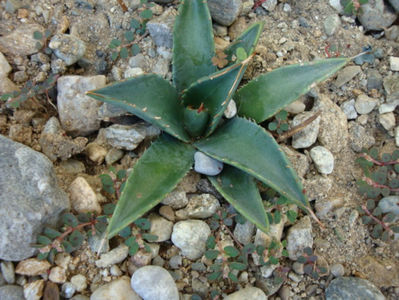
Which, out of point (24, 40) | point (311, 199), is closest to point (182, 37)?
point (24, 40)

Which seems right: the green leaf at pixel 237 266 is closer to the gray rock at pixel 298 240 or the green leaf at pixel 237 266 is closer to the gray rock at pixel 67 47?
the gray rock at pixel 298 240

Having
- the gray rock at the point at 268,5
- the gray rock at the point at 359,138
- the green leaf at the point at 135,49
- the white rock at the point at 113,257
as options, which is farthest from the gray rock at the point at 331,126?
the white rock at the point at 113,257

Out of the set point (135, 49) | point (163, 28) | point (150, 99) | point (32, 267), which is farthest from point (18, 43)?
point (32, 267)

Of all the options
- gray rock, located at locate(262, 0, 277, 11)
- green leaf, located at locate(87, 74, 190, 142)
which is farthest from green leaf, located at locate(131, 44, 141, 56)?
gray rock, located at locate(262, 0, 277, 11)

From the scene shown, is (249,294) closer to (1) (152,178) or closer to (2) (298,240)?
(2) (298,240)

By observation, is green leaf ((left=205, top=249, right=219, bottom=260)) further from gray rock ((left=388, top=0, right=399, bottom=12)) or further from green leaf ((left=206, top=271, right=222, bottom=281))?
gray rock ((left=388, top=0, right=399, bottom=12))

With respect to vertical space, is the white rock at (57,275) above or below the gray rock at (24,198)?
below
